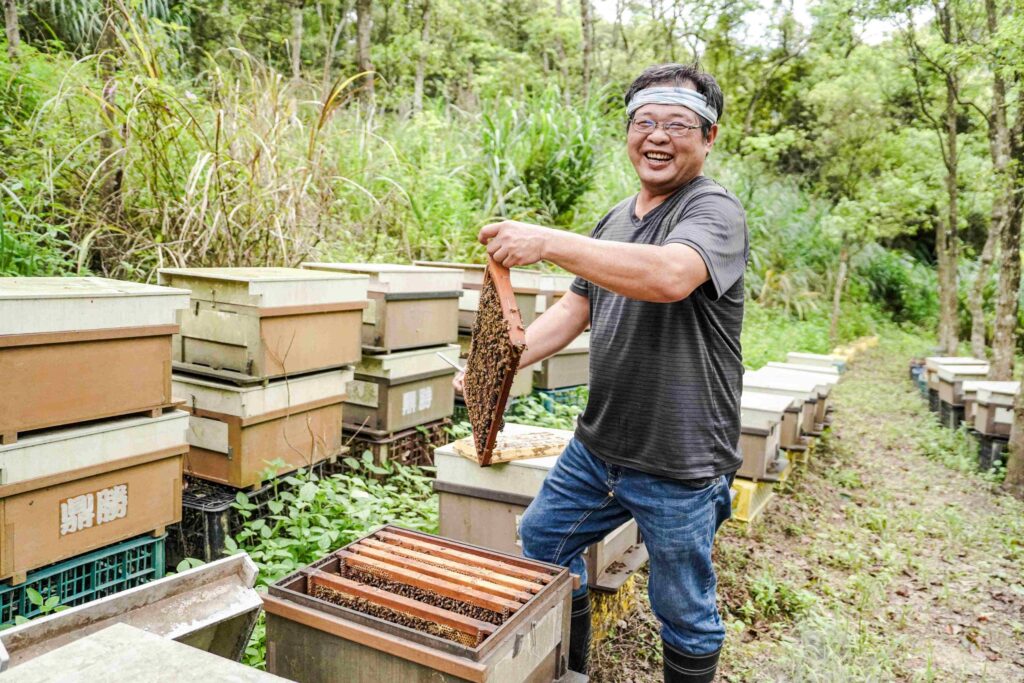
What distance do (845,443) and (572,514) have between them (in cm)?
610

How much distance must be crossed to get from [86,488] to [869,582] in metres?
3.97

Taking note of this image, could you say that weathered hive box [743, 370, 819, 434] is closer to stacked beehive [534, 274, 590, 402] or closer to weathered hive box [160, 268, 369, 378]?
stacked beehive [534, 274, 590, 402]

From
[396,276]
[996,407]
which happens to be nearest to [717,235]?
[396,276]

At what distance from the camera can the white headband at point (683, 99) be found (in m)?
2.29

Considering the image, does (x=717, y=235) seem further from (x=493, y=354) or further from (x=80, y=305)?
(x=80, y=305)

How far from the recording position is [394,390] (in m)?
4.25

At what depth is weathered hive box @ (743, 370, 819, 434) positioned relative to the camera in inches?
220

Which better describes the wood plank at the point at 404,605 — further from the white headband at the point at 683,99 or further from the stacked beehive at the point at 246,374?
the white headband at the point at 683,99

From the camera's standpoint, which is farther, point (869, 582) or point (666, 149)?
point (869, 582)

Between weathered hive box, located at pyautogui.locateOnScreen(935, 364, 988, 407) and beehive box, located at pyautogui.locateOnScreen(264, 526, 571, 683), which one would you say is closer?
beehive box, located at pyautogui.locateOnScreen(264, 526, 571, 683)

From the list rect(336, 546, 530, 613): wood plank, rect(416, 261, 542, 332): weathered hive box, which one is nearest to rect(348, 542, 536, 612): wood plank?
rect(336, 546, 530, 613): wood plank

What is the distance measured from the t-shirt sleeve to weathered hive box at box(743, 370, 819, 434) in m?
3.00

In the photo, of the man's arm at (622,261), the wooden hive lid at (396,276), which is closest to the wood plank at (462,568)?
the man's arm at (622,261)

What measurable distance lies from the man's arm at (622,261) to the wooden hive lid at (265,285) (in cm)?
170
